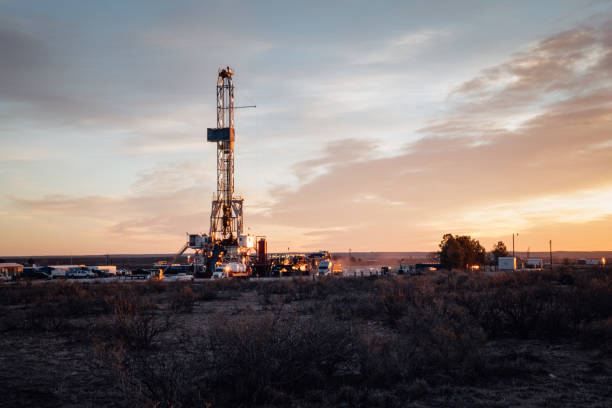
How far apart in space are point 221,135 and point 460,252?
34960 millimetres

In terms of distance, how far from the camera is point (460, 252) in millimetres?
67625

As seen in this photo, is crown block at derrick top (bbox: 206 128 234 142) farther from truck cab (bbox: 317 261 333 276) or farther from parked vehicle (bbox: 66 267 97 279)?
parked vehicle (bbox: 66 267 97 279)

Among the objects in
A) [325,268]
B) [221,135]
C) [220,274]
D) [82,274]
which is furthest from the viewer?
[221,135]

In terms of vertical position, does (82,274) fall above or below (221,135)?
below

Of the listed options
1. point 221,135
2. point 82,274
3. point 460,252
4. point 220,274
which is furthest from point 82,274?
point 460,252

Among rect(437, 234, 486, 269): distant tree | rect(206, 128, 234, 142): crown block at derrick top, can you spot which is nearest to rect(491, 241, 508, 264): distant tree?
rect(437, 234, 486, 269): distant tree

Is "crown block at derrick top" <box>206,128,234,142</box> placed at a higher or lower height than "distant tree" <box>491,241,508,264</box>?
higher

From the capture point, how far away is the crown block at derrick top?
63438 millimetres

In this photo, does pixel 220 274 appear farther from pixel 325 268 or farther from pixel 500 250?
pixel 500 250

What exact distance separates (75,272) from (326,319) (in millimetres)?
55127

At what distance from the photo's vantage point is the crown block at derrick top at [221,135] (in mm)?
63438

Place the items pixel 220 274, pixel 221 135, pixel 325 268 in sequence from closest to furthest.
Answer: pixel 220 274
pixel 325 268
pixel 221 135

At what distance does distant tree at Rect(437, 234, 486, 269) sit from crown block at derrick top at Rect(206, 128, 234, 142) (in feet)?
107

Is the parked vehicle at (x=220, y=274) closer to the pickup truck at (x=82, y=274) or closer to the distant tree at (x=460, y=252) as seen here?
the pickup truck at (x=82, y=274)
